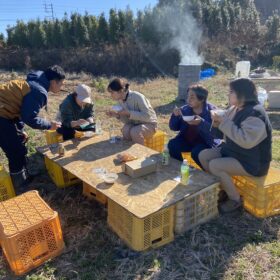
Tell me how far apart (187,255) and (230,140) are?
1.27 metres

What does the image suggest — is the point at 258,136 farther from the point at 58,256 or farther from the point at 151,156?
the point at 58,256

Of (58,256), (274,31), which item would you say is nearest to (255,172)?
(58,256)

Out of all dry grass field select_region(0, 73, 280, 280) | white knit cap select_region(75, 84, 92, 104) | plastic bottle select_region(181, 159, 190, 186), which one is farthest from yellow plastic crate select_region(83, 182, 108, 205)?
white knit cap select_region(75, 84, 92, 104)

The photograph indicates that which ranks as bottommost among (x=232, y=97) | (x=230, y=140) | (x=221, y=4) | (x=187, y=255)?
(x=187, y=255)

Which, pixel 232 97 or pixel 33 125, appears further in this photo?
pixel 33 125

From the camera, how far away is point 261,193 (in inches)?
124

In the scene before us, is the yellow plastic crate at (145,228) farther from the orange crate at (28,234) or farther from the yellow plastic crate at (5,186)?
the yellow plastic crate at (5,186)

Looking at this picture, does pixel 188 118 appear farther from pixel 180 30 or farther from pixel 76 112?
pixel 180 30

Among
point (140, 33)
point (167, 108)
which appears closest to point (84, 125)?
point (167, 108)

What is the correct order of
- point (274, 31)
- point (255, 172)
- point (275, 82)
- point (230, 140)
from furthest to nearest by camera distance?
point (274, 31), point (275, 82), point (230, 140), point (255, 172)

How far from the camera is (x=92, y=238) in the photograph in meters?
3.11

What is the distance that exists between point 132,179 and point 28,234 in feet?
3.57

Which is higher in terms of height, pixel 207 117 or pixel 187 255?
pixel 207 117

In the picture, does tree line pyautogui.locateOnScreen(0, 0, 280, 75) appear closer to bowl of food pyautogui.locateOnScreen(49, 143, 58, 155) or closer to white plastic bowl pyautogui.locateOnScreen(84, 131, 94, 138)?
white plastic bowl pyautogui.locateOnScreen(84, 131, 94, 138)
